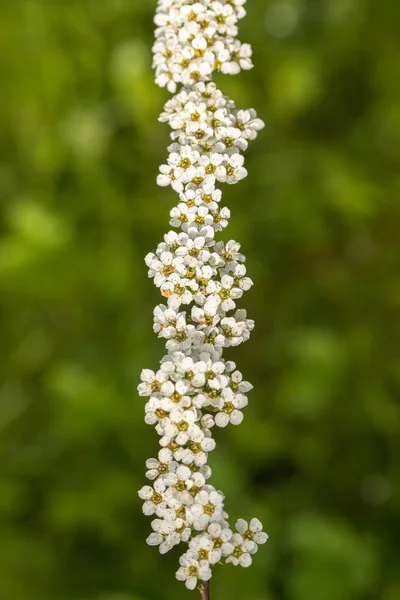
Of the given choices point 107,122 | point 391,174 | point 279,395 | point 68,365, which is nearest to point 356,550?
point 279,395

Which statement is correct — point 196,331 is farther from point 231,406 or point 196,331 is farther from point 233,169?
point 233,169

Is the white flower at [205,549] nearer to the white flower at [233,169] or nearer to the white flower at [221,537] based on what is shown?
the white flower at [221,537]

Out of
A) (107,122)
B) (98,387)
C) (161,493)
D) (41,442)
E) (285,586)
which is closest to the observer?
(161,493)

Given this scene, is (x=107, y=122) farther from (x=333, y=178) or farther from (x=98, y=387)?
(x=98, y=387)

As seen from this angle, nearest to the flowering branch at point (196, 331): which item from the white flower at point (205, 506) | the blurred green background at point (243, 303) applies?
the white flower at point (205, 506)

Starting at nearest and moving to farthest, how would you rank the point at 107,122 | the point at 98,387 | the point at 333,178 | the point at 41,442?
the point at 98,387, the point at 41,442, the point at 333,178, the point at 107,122

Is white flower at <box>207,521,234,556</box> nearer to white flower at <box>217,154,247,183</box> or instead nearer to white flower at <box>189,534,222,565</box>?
white flower at <box>189,534,222,565</box>

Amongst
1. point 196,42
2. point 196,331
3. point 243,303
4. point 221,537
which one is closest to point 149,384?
point 196,331
